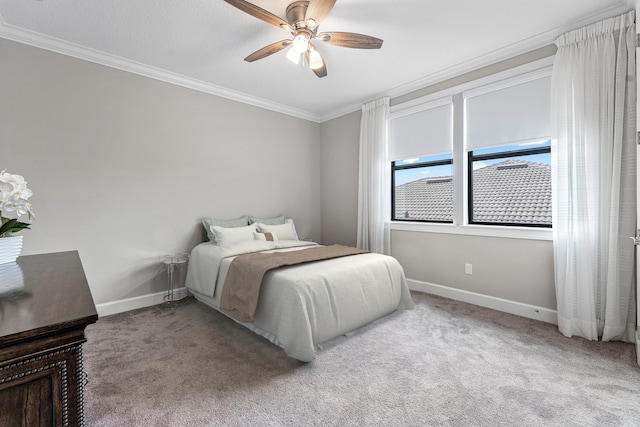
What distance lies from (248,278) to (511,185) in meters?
2.88

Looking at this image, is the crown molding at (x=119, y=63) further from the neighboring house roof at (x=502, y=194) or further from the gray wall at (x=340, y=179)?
the neighboring house roof at (x=502, y=194)

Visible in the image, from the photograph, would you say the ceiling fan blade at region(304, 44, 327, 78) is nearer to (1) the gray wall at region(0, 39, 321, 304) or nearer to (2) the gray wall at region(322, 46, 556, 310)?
(2) the gray wall at region(322, 46, 556, 310)

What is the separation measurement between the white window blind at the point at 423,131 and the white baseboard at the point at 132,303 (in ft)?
11.2


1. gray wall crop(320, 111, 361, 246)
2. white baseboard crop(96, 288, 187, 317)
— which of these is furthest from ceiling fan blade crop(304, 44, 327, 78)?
white baseboard crop(96, 288, 187, 317)

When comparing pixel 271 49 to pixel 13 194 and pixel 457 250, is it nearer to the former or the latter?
pixel 13 194

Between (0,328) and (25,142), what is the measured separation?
2.84 meters

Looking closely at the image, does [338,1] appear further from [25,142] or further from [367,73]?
[25,142]

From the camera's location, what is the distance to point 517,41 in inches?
108

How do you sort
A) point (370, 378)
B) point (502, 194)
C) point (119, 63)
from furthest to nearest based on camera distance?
point (502, 194)
point (119, 63)
point (370, 378)

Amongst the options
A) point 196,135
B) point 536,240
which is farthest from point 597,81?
point 196,135

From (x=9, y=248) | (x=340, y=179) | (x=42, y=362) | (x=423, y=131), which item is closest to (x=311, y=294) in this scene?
(x=42, y=362)

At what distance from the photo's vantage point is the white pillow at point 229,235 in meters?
3.33

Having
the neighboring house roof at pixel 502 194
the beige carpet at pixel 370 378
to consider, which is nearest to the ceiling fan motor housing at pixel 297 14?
the neighboring house roof at pixel 502 194

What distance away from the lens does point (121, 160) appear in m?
3.06
